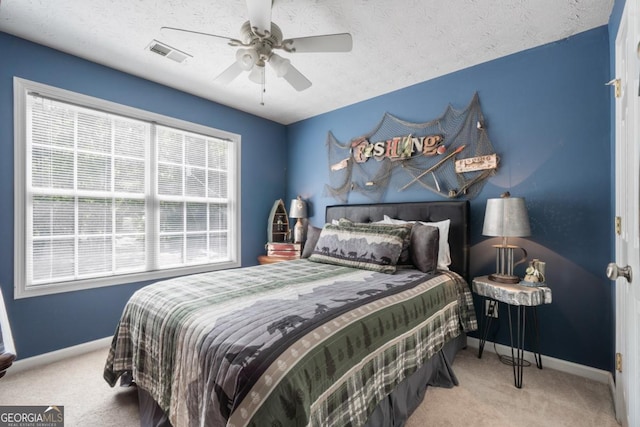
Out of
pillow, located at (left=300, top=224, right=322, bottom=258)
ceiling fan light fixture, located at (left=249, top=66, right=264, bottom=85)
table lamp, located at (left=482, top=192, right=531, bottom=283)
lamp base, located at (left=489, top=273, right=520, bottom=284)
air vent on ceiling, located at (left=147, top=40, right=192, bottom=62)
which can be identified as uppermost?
air vent on ceiling, located at (left=147, top=40, right=192, bottom=62)

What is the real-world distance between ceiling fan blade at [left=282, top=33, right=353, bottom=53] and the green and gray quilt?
1.57 m

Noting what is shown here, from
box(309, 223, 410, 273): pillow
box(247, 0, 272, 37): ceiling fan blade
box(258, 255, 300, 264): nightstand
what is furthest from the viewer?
box(258, 255, 300, 264): nightstand

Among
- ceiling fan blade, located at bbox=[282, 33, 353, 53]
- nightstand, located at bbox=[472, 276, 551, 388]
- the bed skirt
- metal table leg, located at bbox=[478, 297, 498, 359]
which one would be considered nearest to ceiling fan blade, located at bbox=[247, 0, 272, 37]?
ceiling fan blade, located at bbox=[282, 33, 353, 53]

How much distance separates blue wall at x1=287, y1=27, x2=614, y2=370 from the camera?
6.81ft

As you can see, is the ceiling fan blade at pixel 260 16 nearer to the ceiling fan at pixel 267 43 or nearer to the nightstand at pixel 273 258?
the ceiling fan at pixel 267 43

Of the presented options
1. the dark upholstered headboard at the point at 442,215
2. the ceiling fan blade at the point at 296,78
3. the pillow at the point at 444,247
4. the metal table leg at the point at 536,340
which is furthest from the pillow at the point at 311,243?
the metal table leg at the point at 536,340

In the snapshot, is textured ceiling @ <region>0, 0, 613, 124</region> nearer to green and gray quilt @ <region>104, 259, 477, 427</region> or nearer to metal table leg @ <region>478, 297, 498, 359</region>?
green and gray quilt @ <region>104, 259, 477, 427</region>

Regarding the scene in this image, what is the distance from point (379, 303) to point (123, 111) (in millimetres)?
3020

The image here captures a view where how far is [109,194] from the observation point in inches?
108

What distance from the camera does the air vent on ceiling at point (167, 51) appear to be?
2.34 m

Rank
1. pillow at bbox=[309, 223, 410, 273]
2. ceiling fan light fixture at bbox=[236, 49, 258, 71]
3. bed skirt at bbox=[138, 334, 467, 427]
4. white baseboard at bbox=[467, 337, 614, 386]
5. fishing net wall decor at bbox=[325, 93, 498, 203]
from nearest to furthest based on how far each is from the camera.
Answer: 1. bed skirt at bbox=[138, 334, 467, 427]
2. ceiling fan light fixture at bbox=[236, 49, 258, 71]
3. white baseboard at bbox=[467, 337, 614, 386]
4. pillow at bbox=[309, 223, 410, 273]
5. fishing net wall decor at bbox=[325, 93, 498, 203]

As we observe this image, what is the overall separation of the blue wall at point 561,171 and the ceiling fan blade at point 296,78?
63.5 inches

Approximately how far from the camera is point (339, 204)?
12.3 ft

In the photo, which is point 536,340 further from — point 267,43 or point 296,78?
point 267,43
